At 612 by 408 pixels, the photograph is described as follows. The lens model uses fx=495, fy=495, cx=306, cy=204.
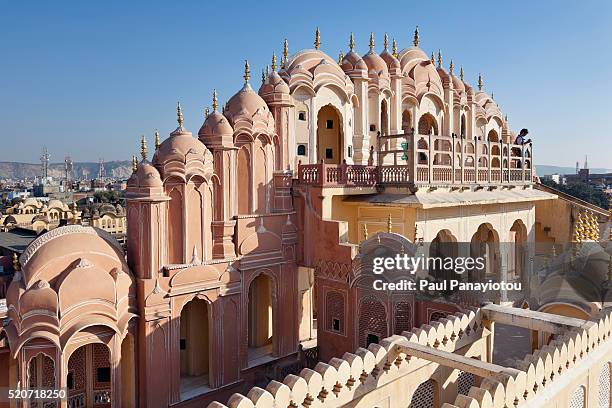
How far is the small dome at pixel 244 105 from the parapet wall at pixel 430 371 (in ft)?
28.8

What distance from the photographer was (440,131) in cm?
2409

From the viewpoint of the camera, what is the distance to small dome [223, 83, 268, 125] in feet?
51.5

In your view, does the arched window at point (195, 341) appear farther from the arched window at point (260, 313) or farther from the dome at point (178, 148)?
the dome at point (178, 148)

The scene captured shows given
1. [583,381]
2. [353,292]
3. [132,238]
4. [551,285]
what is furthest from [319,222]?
[583,381]

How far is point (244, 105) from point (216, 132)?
4.95 feet

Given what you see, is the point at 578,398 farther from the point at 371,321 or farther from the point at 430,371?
the point at 371,321

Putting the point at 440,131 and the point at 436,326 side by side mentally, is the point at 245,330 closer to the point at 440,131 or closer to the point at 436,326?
the point at 436,326

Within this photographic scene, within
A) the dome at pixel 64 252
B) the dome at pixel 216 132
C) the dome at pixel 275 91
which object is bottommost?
the dome at pixel 64 252

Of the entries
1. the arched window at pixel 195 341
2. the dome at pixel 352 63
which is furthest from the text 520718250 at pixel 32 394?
the dome at pixel 352 63

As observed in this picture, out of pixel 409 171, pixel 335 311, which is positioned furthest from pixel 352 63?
pixel 335 311

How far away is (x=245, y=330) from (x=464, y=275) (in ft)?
21.8

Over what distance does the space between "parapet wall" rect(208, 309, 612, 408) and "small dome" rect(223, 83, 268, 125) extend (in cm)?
878

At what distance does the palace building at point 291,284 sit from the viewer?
9.61 metres

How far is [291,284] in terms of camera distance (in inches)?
643
